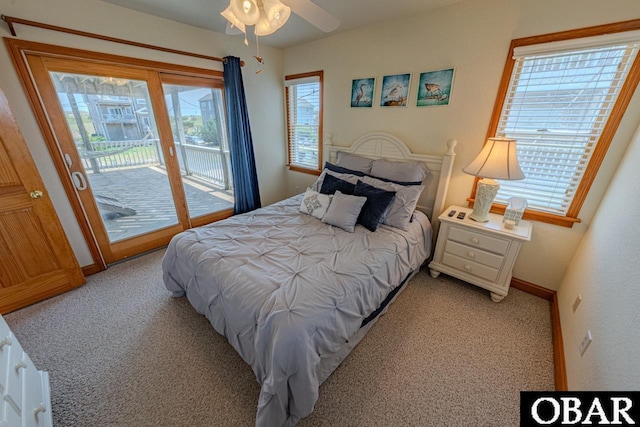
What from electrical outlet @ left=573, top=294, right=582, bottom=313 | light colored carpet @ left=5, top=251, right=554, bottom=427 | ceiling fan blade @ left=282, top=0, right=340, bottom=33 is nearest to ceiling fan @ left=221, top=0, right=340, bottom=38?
ceiling fan blade @ left=282, top=0, right=340, bottom=33

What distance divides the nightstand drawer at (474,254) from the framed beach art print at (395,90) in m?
1.54

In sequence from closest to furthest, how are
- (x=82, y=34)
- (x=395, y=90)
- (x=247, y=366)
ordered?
1. (x=247, y=366)
2. (x=82, y=34)
3. (x=395, y=90)

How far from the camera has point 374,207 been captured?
2104mm

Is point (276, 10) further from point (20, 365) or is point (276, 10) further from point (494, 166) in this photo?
point (20, 365)

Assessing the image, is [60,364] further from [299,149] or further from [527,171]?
[527,171]

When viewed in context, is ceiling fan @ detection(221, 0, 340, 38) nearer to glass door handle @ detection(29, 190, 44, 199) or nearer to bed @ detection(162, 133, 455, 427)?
bed @ detection(162, 133, 455, 427)

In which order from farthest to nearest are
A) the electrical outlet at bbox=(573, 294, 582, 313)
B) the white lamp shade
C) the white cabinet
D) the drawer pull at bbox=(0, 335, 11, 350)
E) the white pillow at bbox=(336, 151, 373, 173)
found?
the white pillow at bbox=(336, 151, 373, 173) → the white lamp shade → the electrical outlet at bbox=(573, 294, 582, 313) → the drawer pull at bbox=(0, 335, 11, 350) → the white cabinet

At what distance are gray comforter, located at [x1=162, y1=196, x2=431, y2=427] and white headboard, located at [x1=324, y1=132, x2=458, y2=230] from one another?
1.29 ft

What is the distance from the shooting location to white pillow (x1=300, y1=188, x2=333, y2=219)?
2.29 metres

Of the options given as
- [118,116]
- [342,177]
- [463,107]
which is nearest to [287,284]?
[342,177]

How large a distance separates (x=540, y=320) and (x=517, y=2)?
2.48m

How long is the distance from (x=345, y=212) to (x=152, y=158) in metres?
2.35

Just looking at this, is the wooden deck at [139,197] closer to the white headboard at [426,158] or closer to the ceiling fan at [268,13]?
the ceiling fan at [268,13]

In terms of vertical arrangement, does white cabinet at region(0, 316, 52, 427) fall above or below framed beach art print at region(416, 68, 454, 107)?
below
